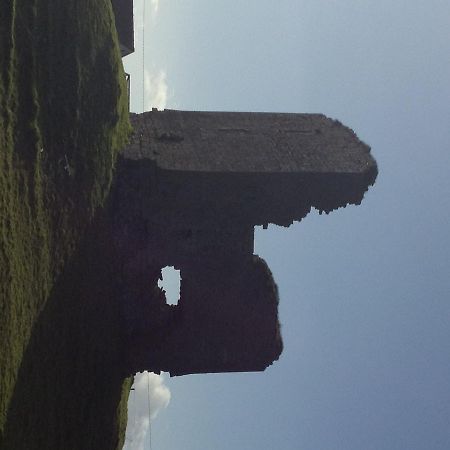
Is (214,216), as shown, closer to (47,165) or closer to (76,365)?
(47,165)

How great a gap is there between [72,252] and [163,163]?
2533 millimetres

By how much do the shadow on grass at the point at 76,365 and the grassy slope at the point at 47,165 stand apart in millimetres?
41

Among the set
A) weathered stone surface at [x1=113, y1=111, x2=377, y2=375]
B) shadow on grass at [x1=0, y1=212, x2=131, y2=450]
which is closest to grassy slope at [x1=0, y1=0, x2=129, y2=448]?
shadow on grass at [x1=0, y1=212, x2=131, y2=450]

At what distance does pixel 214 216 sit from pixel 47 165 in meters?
4.01

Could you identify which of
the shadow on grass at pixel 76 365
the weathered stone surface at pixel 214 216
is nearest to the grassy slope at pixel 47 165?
the shadow on grass at pixel 76 365

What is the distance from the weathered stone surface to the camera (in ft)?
45.4

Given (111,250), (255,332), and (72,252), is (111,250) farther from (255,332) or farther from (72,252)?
(255,332)

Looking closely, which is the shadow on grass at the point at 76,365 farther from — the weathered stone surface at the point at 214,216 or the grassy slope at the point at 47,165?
the weathered stone surface at the point at 214,216

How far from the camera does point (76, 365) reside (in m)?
13.3

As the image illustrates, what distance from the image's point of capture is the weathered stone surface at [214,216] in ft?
45.4

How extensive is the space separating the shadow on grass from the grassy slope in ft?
0.13

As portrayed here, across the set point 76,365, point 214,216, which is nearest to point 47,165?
point 214,216

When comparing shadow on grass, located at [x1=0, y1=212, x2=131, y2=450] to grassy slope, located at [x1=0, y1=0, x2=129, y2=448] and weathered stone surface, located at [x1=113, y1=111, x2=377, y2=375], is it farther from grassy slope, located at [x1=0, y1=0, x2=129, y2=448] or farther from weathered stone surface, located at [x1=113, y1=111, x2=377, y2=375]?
weathered stone surface, located at [x1=113, y1=111, x2=377, y2=375]

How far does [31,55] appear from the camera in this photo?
11.2 meters
